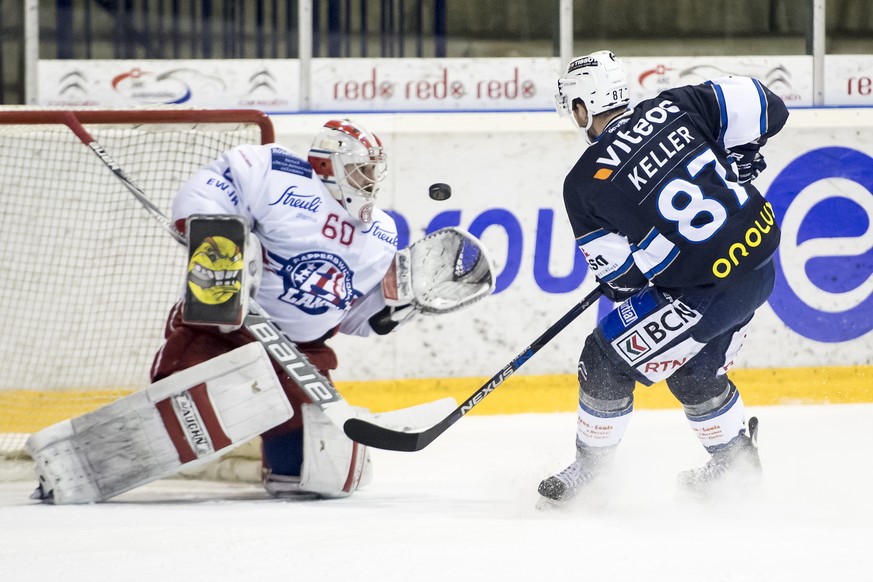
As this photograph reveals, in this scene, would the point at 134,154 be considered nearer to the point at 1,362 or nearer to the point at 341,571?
the point at 1,362

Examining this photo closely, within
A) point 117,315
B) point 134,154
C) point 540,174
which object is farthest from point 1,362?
point 540,174

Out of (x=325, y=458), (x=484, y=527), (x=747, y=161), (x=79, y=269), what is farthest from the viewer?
(x=79, y=269)

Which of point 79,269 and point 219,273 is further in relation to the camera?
point 79,269

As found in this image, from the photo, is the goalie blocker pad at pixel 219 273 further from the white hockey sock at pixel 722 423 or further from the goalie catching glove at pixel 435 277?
the white hockey sock at pixel 722 423

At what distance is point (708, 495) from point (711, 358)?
31 centimetres

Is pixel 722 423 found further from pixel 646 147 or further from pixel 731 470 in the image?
pixel 646 147

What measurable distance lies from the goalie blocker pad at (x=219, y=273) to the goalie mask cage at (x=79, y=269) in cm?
110

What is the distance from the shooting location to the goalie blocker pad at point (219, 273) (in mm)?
2740

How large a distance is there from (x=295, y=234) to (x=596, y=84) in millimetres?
831

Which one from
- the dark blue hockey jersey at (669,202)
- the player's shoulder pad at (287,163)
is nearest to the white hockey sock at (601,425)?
the dark blue hockey jersey at (669,202)

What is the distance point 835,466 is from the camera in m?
3.15

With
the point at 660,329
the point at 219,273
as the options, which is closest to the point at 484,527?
the point at 660,329

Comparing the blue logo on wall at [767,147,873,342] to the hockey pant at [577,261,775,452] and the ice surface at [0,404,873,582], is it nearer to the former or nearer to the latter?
the ice surface at [0,404,873,582]

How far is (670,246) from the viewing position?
8.66 ft
